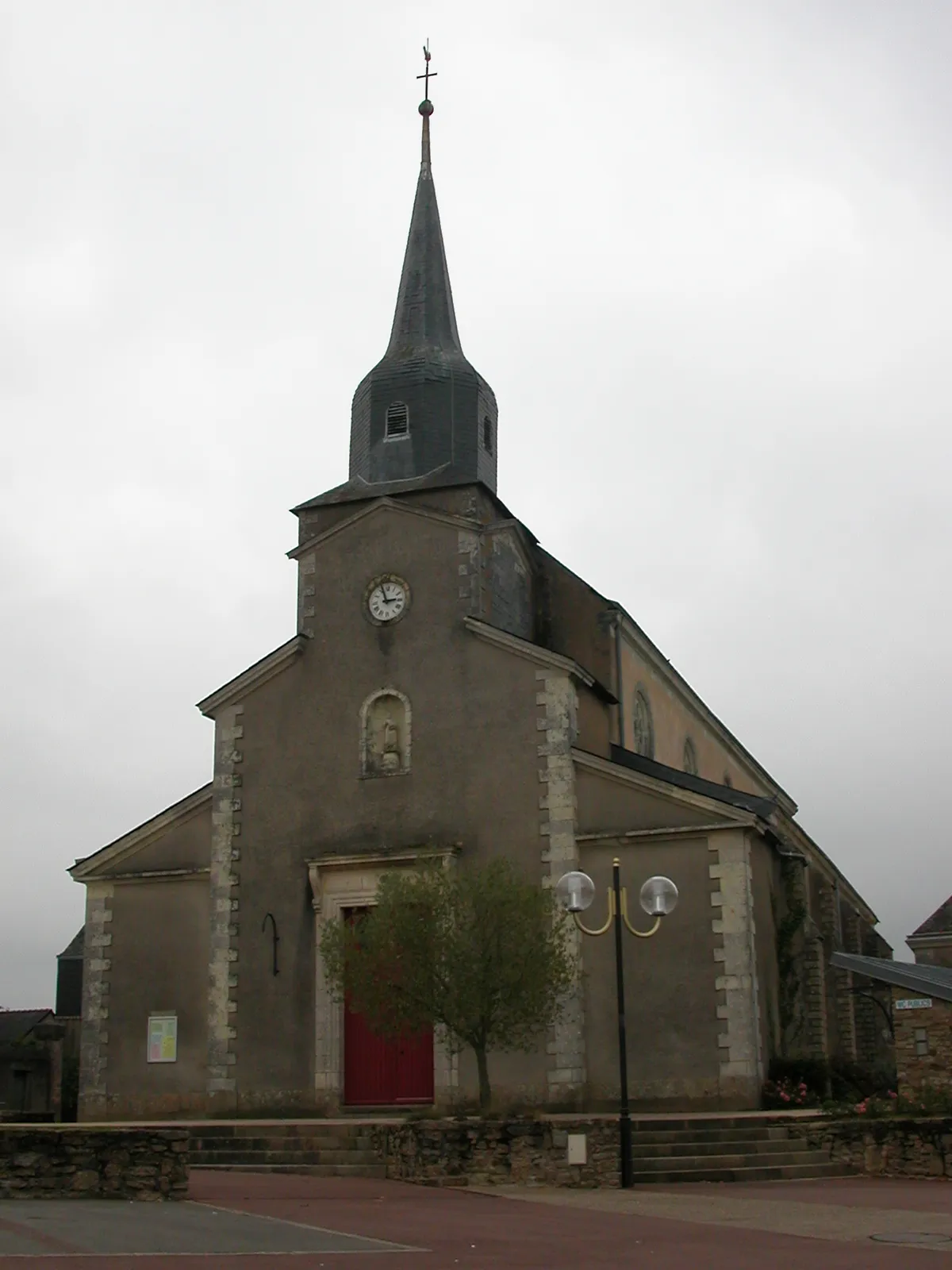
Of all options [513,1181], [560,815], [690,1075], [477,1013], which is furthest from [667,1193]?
[560,815]

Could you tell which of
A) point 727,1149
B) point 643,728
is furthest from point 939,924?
point 727,1149

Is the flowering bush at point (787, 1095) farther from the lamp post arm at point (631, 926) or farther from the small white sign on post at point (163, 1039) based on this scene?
the small white sign on post at point (163, 1039)

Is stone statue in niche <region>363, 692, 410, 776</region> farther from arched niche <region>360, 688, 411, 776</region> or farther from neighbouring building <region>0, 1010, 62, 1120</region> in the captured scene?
neighbouring building <region>0, 1010, 62, 1120</region>

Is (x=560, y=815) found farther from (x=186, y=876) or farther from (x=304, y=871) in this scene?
(x=186, y=876)

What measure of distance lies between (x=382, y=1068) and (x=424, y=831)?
151 inches

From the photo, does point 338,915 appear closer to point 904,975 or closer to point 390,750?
point 390,750

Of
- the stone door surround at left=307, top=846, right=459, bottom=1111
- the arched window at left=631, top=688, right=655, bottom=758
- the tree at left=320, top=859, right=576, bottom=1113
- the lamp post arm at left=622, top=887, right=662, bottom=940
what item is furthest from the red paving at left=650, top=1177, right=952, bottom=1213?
the arched window at left=631, top=688, right=655, bottom=758

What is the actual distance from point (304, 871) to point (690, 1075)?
7193 mm

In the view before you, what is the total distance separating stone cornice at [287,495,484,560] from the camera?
83.7 ft

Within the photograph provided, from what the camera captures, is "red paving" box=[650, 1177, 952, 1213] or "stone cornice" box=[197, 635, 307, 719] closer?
"red paving" box=[650, 1177, 952, 1213]

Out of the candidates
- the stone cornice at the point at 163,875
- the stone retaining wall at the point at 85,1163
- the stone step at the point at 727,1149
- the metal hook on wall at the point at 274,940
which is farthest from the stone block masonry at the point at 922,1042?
the stone cornice at the point at 163,875

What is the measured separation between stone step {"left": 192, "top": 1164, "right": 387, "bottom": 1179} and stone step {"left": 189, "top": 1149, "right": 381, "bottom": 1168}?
83mm

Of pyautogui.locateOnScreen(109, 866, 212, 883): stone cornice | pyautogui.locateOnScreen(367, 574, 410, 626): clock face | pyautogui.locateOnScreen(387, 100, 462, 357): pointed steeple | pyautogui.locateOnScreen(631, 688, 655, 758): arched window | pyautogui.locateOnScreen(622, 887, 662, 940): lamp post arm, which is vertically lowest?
pyautogui.locateOnScreen(622, 887, 662, 940): lamp post arm

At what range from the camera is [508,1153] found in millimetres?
16609
